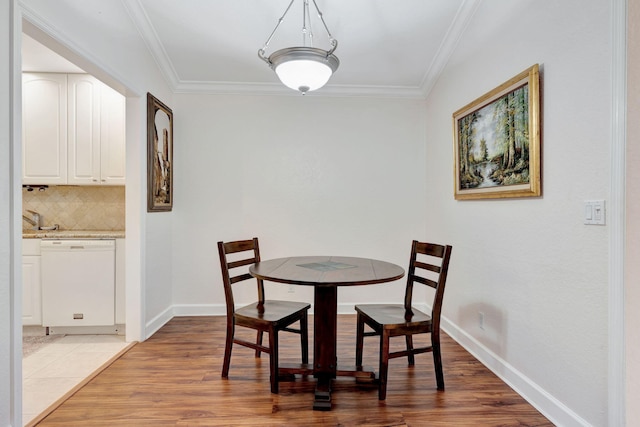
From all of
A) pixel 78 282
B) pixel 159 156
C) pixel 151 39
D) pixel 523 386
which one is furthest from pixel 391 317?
pixel 151 39

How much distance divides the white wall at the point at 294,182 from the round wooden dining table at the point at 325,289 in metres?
1.45

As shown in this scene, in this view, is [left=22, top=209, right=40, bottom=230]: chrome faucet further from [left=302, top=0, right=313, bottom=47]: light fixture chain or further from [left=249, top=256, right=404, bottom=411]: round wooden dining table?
[left=302, top=0, right=313, bottom=47]: light fixture chain

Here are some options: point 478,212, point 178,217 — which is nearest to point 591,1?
point 478,212

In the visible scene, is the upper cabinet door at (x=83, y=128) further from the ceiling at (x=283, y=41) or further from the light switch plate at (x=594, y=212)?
the light switch plate at (x=594, y=212)

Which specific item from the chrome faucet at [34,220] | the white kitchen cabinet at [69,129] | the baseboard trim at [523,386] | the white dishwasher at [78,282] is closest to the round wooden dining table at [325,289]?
the baseboard trim at [523,386]

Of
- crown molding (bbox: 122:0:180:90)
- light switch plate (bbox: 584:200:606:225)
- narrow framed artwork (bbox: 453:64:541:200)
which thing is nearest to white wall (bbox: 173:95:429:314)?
crown molding (bbox: 122:0:180:90)

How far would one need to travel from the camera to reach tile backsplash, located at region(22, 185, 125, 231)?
366 centimetres

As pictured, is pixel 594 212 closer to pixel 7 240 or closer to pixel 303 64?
pixel 303 64

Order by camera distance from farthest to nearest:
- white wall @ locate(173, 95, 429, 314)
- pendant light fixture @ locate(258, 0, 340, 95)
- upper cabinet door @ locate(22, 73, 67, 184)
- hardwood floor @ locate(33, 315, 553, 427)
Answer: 1. white wall @ locate(173, 95, 429, 314)
2. upper cabinet door @ locate(22, 73, 67, 184)
3. pendant light fixture @ locate(258, 0, 340, 95)
4. hardwood floor @ locate(33, 315, 553, 427)

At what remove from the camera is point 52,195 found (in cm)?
367

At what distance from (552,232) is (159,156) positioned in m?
3.13

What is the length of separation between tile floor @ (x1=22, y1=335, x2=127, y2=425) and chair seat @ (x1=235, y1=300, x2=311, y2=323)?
1.18 metres

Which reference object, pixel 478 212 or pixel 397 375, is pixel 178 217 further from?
pixel 478 212

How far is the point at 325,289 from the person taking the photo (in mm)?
2178
